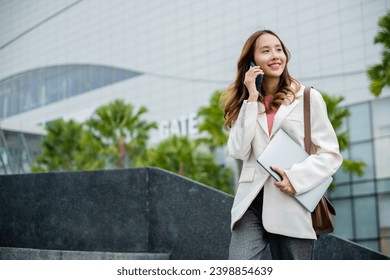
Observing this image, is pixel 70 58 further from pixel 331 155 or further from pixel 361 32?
pixel 331 155

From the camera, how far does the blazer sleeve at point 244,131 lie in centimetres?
258

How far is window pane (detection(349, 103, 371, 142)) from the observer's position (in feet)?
76.6

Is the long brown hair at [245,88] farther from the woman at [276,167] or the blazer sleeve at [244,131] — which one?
the blazer sleeve at [244,131]

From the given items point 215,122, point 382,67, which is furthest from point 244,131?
point 215,122

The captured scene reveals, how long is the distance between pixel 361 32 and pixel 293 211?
22239 mm

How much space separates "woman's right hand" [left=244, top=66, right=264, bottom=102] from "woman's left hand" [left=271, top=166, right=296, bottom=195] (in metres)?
0.32

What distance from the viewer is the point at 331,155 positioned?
2.54m

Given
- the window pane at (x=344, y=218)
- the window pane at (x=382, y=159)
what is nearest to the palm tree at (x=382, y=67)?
the window pane at (x=382, y=159)

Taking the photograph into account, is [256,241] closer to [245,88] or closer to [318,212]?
[318,212]

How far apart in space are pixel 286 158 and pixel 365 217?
21.3m

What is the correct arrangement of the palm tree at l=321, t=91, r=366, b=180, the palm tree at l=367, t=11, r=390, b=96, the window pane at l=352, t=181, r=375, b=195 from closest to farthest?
the palm tree at l=367, t=11, r=390, b=96 → the palm tree at l=321, t=91, r=366, b=180 → the window pane at l=352, t=181, r=375, b=195

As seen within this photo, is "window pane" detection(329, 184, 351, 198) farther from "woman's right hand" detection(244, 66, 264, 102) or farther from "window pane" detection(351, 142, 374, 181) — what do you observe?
"woman's right hand" detection(244, 66, 264, 102)

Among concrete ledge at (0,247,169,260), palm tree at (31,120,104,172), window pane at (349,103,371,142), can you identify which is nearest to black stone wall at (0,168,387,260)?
concrete ledge at (0,247,169,260)
